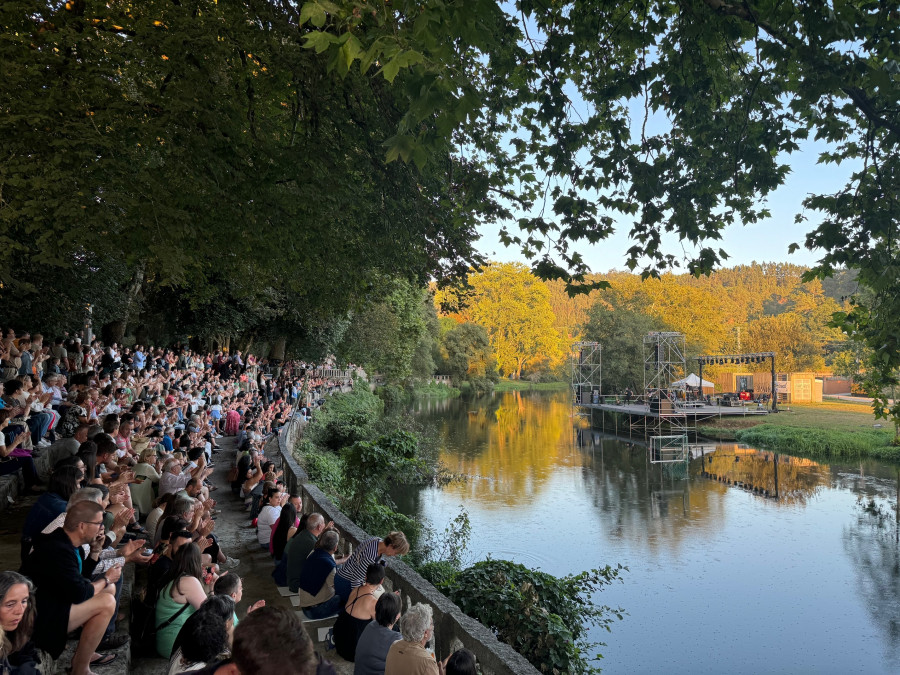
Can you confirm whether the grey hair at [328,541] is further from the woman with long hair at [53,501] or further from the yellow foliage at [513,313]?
the yellow foliage at [513,313]

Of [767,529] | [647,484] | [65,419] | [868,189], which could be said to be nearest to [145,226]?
[65,419]

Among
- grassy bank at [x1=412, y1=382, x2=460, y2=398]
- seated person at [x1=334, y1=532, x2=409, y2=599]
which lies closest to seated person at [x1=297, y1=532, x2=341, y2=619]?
seated person at [x1=334, y1=532, x2=409, y2=599]

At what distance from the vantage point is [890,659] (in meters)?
10.9

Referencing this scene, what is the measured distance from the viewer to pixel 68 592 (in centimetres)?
369

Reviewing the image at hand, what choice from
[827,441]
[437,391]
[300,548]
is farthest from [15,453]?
[437,391]

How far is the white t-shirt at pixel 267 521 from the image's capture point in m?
7.86

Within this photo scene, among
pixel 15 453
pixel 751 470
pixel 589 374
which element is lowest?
pixel 751 470

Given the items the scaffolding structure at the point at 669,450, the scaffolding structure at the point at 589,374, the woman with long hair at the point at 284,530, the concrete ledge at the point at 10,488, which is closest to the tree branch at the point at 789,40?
the woman with long hair at the point at 284,530

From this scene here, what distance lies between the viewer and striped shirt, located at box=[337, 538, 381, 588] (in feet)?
17.2

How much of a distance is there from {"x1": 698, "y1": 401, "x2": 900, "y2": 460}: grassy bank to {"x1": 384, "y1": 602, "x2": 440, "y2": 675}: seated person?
100 feet

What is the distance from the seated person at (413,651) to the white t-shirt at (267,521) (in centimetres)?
442

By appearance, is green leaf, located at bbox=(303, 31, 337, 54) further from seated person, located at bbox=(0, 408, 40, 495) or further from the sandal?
seated person, located at bbox=(0, 408, 40, 495)

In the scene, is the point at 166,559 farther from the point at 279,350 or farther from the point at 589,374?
the point at 589,374

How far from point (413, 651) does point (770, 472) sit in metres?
26.9
